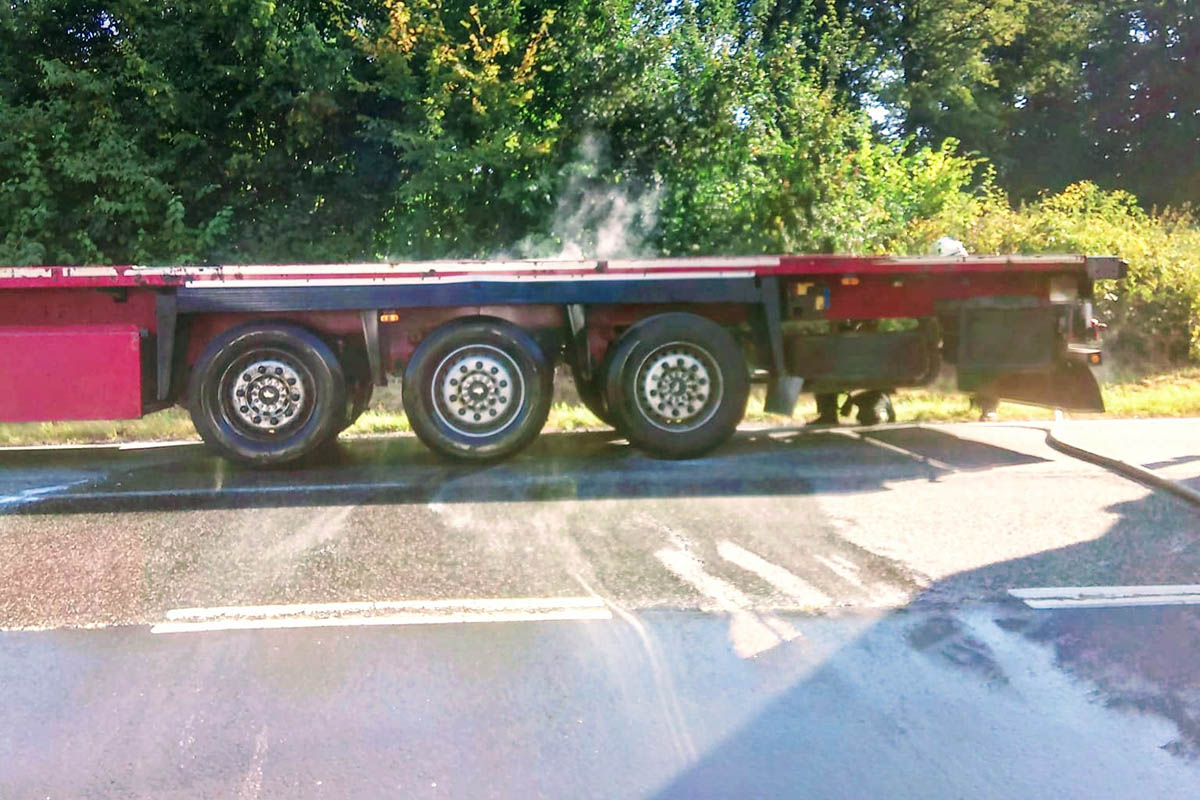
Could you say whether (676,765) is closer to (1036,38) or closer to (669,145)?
(669,145)

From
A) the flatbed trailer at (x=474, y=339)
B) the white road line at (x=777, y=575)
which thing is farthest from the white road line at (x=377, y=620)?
the flatbed trailer at (x=474, y=339)

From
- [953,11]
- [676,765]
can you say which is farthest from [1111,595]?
[953,11]

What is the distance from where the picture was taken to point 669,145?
15.2 meters

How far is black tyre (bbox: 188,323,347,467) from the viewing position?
361 inches

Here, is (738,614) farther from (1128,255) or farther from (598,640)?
(1128,255)

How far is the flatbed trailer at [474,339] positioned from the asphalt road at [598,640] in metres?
0.90

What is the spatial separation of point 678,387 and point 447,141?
6.32 metres

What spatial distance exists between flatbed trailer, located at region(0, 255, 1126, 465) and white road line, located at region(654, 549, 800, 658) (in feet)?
10.7

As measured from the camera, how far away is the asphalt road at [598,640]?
154 inches

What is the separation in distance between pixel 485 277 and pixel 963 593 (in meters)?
4.80

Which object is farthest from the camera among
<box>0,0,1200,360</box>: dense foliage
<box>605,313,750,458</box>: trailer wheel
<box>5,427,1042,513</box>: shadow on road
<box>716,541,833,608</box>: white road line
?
<box>0,0,1200,360</box>: dense foliage

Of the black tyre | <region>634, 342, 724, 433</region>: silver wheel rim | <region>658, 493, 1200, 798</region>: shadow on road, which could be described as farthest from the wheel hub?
<region>658, 493, 1200, 798</region>: shadow on road

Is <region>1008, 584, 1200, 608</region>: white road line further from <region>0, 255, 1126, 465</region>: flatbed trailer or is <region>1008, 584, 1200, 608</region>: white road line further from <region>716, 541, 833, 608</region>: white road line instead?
<region>0, 255, 1126, 465</region>: flatbed trailer

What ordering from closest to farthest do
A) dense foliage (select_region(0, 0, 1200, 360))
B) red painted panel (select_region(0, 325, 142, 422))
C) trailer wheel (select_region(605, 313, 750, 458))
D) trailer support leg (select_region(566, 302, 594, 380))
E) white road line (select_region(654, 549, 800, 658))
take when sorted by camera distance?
1. white road line (select_region(654, 549, 800, 658))
2. red painted panel (select_region(0, 325, 142, 422))
3. trailer wheel (select_region(605, 313, 750, 458))
4. trailer support leg (select_region(566, 302, 594, 380))
5. dense foliage (select_region(0, 0, 1200, 360))
